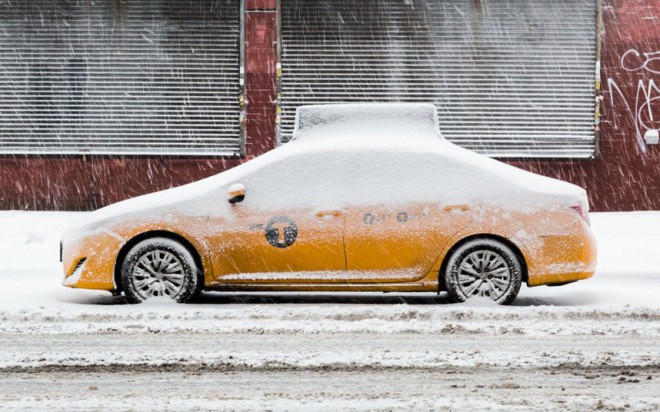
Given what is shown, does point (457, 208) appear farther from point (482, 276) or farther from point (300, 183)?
point (300, 183)

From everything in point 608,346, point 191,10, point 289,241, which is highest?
point 191,10

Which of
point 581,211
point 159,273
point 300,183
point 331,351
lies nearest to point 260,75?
point 300,183

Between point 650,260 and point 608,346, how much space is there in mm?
5879

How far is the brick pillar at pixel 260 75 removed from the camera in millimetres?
17109

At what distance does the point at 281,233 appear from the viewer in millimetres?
8617

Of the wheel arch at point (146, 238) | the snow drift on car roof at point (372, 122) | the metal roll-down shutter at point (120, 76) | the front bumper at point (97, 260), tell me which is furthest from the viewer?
the metal roll-down shutter at point (120, 76)

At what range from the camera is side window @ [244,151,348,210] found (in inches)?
343

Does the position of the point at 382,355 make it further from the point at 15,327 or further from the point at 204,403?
the point at 15,327

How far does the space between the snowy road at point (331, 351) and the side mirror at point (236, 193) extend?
0.95 meters

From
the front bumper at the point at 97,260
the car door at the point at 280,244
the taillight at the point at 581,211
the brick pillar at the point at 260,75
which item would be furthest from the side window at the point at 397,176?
the brick pillar at the point at 260,75

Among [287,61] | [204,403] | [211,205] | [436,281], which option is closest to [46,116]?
[287,61]

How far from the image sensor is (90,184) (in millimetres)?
17250

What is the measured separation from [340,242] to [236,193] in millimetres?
1003

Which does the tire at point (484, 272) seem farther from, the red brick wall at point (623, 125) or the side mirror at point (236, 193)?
the red brick wall at point (623, 125)
